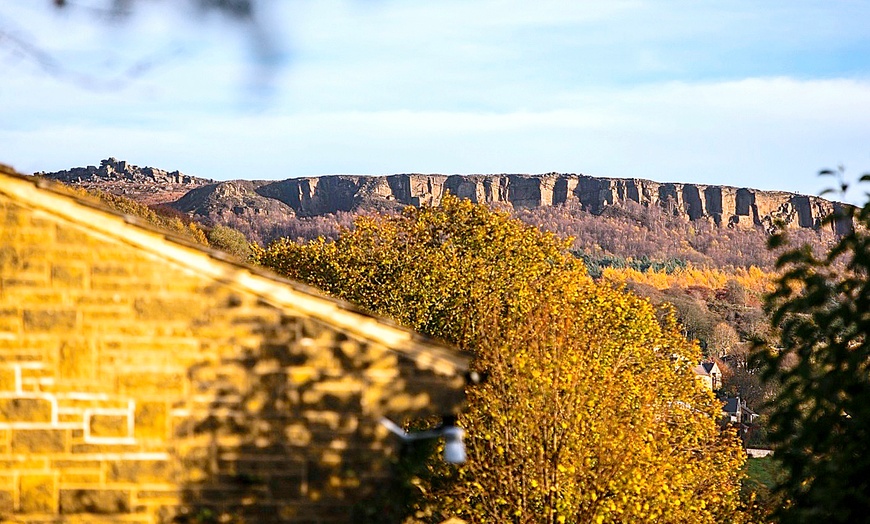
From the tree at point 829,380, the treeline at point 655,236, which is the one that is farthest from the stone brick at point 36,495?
the treeline at point 655,236

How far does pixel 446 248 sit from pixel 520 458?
12.6m

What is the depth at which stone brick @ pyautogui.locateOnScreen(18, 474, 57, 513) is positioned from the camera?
6293mm

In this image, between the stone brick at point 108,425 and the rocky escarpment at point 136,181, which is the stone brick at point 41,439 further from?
the rocky escarpment at point 136,181

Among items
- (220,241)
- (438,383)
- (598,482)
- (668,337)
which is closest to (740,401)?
(220,241)

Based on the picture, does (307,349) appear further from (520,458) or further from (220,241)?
(220,241)

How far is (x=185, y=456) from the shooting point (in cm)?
636

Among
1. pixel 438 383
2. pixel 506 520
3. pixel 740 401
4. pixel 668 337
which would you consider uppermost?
pixel 438 383

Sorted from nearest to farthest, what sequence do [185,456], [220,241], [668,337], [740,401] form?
[185,456], [668,337], [220,241], [740,401]

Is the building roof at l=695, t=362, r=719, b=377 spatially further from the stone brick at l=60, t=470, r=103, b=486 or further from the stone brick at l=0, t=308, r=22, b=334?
the stone brick at l=0, t=308, r=22, b=334

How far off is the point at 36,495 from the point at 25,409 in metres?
0.55

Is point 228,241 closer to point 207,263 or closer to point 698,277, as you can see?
point 207,263

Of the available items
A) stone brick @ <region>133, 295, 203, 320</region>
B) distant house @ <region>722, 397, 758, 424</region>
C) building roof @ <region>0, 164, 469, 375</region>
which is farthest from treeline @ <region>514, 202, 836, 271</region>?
stone brick @ <region>133, 295, 203, 320</region>

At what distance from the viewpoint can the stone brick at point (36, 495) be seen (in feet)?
20.6

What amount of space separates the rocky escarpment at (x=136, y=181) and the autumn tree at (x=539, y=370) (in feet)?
290
